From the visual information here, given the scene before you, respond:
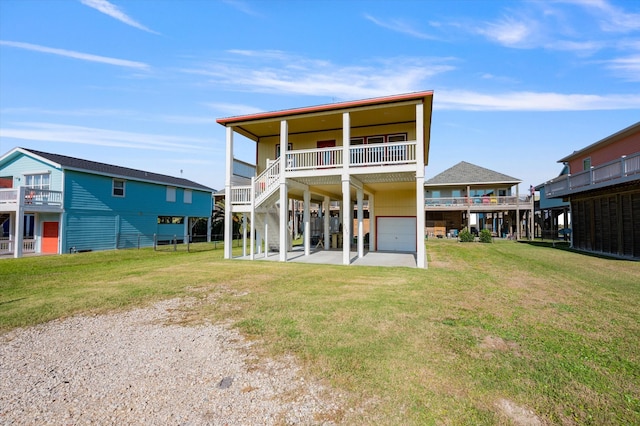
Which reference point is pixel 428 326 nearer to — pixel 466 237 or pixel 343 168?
pixel 343 168

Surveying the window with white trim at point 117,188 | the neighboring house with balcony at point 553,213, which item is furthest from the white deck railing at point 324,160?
the neighboring house with balcony at point 553,213

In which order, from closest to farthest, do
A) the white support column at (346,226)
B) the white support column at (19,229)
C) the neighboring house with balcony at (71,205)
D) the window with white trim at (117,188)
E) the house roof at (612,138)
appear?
the white support column at (346,226), the house roof at (612,138), the white support column at (19,229), the neighboring house with balcony at (71,205), the window with white trim at (117,188)

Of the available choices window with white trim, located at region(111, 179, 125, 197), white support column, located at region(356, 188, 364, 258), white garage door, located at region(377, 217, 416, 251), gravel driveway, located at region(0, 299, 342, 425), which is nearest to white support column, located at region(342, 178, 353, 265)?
white support column, located at region(356, 188, 364, 258)

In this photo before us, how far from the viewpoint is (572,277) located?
9664 millimetres

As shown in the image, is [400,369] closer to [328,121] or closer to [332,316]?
[332,316]

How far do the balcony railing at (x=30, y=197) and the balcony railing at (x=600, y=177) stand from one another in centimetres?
2987

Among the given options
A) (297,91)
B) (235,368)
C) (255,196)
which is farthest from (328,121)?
(235,368)

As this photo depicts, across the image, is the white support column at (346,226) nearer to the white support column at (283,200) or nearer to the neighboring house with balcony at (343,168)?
the neighboring house with balcony at (343,168)

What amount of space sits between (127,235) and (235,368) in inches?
912

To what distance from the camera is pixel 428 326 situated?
5.06m

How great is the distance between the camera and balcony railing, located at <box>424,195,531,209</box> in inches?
1125

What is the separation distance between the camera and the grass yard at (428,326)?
9.70 ft

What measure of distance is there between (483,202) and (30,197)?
3491 centimetres

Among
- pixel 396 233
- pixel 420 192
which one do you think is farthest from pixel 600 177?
pixel 420 192
